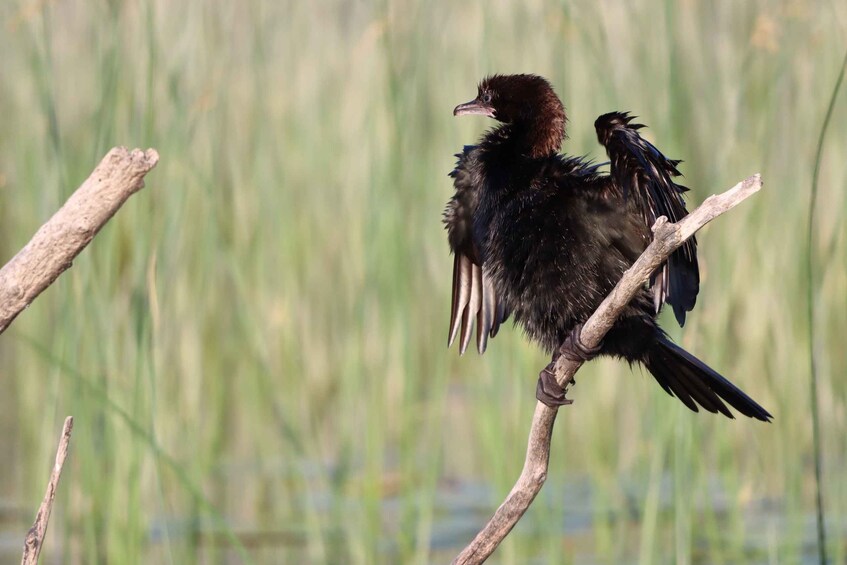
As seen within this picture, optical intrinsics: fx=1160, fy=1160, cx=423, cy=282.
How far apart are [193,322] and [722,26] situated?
2.28m

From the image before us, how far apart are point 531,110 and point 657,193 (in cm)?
57

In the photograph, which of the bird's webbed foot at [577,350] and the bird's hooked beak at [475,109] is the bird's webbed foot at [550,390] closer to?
the bird's webbed foot at [577,350]

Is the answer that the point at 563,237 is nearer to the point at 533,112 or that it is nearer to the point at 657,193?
the point at 657,193

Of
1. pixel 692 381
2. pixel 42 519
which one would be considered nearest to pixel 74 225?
pixel 42 519

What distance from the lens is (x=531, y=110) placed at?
8.70 ft

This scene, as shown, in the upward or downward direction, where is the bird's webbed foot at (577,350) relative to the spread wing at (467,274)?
downward

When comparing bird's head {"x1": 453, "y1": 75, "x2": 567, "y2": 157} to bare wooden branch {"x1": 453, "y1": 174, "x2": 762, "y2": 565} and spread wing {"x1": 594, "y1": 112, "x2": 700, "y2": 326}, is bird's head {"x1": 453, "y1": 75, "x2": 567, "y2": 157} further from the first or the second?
bare wooden branch {"x1": 453, "y1": 174, "x2": 762, "y2": 565}

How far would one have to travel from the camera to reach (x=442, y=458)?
494 cm

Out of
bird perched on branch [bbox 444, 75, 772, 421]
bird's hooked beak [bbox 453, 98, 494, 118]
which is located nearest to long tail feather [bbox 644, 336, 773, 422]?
bird perched on branch [bbox 444, 75, 772, 421]

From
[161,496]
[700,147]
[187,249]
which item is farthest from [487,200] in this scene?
[187,249]

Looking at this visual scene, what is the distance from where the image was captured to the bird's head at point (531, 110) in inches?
103

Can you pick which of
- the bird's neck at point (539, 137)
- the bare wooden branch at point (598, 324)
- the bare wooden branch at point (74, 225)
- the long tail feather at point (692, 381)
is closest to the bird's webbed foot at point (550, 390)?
the bare wooden branch at point (598, 324)

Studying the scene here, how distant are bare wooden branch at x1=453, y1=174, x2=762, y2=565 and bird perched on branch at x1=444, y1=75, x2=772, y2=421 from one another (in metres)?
0.13

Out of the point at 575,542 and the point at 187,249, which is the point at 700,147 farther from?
the point at 187,249
